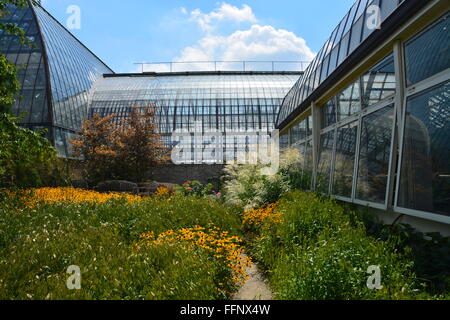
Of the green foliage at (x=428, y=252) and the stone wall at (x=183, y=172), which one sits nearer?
the green foliage at (x=428, y=252)

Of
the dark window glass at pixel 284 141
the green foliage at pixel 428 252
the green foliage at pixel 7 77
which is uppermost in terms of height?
the green foliage at pixel 7 77

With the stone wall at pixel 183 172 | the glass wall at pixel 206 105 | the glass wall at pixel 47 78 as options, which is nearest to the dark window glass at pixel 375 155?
the stone wall at pixel 183 172

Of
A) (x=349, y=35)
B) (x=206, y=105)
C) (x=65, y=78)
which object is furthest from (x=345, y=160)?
(x=65, y=78)

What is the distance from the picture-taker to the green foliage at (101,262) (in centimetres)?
336

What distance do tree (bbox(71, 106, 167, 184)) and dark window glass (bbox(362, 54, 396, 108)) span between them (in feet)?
44.8

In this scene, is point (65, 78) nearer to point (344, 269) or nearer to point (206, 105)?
point (206, 105)

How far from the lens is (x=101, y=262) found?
410 cm

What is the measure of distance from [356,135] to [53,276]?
641 cm

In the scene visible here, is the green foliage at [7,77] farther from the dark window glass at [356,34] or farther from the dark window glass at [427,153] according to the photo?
the dark window glass at [356,34]

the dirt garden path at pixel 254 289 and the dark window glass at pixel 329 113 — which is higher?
the dark window glass at pixel 329 113

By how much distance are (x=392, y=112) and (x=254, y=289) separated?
3.83 meters

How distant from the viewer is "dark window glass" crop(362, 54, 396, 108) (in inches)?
219

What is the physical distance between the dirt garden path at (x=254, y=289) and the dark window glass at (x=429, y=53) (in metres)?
3.89
